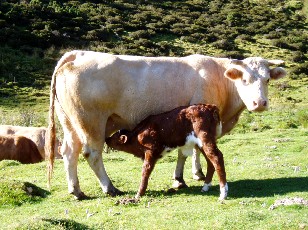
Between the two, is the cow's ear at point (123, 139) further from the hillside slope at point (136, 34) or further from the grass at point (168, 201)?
the hillside slope at point (136, 34)

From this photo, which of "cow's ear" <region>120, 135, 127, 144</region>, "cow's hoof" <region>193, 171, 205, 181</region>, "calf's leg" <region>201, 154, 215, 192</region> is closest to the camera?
"calf's leg" <region>201, 154, 215, 192</region>

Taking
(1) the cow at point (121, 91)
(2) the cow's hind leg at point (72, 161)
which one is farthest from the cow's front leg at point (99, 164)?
(2) the cow's hind leg at point (72, 161)

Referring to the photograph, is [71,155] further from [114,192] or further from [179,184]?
[179,184]

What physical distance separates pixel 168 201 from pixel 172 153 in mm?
8382

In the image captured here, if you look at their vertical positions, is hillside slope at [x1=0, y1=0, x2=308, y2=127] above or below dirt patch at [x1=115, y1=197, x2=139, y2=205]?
above

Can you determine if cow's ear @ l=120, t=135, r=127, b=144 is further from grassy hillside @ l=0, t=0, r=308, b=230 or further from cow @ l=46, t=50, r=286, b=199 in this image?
grassy hillside @ l=0, t=0, r=308, b=230

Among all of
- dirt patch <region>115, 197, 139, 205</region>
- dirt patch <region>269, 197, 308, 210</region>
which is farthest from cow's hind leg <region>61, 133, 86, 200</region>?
dirt patch <region>269, 197, 308, 210</region>

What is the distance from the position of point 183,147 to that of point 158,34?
5860 cm

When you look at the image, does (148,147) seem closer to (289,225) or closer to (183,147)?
(183,147)

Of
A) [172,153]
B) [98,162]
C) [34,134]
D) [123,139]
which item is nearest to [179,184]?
[123,139]

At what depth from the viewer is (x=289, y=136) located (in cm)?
2141

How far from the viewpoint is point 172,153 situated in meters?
18.4

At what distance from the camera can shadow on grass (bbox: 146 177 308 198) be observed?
10234 mm

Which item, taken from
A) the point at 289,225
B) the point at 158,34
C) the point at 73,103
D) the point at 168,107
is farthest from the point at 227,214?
the point at 158,34
